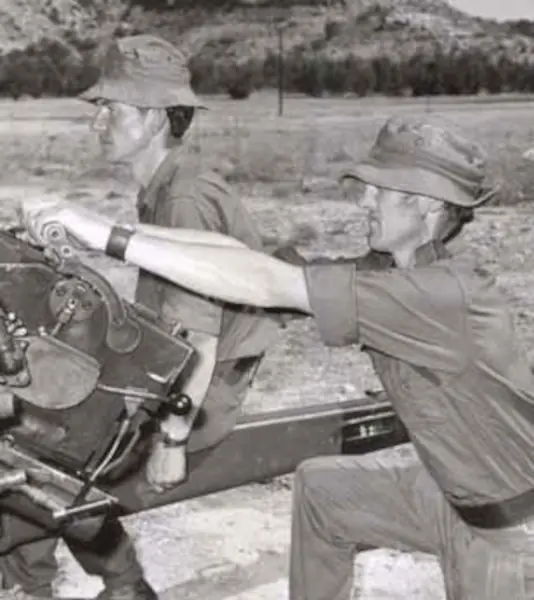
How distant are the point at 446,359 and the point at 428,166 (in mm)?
293

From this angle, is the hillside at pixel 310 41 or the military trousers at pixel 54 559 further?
the hillside at pixel 310 41

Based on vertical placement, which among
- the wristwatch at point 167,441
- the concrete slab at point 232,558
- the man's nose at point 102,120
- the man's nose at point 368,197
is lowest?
the concrete slab at point 232,558

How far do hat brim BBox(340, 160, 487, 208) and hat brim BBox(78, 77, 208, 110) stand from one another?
0.47 meters

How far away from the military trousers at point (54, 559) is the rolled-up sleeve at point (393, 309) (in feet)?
2.68

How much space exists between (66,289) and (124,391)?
0.19 metres

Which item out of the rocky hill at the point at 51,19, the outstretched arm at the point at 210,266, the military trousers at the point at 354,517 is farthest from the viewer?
the rocky hill at the point at 51,19

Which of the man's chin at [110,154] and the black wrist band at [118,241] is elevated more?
the black wrist band at [118,241]

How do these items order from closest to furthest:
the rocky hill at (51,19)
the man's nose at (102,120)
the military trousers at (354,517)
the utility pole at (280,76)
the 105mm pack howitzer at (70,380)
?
the 105mm pack howitzer at (70,380), the military trousers at (354,517), the man's nose at (102,120), the rocky hill at (51,19), the utility pole at (280,76)

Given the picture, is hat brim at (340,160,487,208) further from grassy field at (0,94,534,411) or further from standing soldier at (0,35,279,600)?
grassy field at (0,94,534,411)

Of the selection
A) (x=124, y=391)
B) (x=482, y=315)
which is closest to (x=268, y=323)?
(x=124, y=391)

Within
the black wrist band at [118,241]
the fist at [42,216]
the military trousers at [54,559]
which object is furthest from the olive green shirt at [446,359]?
the military trousers at [54,559]

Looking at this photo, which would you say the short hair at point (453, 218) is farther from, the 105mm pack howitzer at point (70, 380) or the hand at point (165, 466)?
the hand at point (165, 466)

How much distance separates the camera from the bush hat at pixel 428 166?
179 cm

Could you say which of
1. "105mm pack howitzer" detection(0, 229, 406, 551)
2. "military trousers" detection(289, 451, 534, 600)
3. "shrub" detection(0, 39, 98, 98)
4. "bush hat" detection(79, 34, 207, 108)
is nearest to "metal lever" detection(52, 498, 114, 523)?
"105mm pack howitzer" detection(0, 229, 406, 551)
